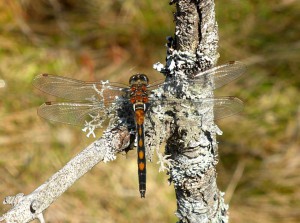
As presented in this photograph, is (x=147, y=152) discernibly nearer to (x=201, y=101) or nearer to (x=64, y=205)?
(x=201, y=101)

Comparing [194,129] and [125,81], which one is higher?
[125,81]

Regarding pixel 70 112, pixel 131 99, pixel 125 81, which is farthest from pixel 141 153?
pixel 125 81

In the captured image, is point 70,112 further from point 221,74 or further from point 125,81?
point 125,81

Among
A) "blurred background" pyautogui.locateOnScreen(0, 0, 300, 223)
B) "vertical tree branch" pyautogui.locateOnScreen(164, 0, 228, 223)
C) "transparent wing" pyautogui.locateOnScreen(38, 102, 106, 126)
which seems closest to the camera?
"vertical tree branch" pyautogui.locateOnScreen(164, 0, 228, 223)

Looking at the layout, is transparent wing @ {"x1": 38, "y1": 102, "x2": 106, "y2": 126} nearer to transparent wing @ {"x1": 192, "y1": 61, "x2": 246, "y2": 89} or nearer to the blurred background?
transparent wing @ {"x1": 192, "y1": 61, "x2": 246, "y2": 89}

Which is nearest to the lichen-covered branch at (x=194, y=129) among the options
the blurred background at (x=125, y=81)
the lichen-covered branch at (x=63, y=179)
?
the lichen-covered branch at (x=63, y=179)

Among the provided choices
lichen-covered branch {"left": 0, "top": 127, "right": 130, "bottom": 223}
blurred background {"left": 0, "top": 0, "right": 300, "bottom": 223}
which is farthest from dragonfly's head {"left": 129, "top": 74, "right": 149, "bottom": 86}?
blurred background {"left": 0, "top": 0, "right": 300, "bottom": 223}

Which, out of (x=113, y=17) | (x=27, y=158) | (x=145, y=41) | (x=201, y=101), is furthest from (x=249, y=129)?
(x=201, y=101)
